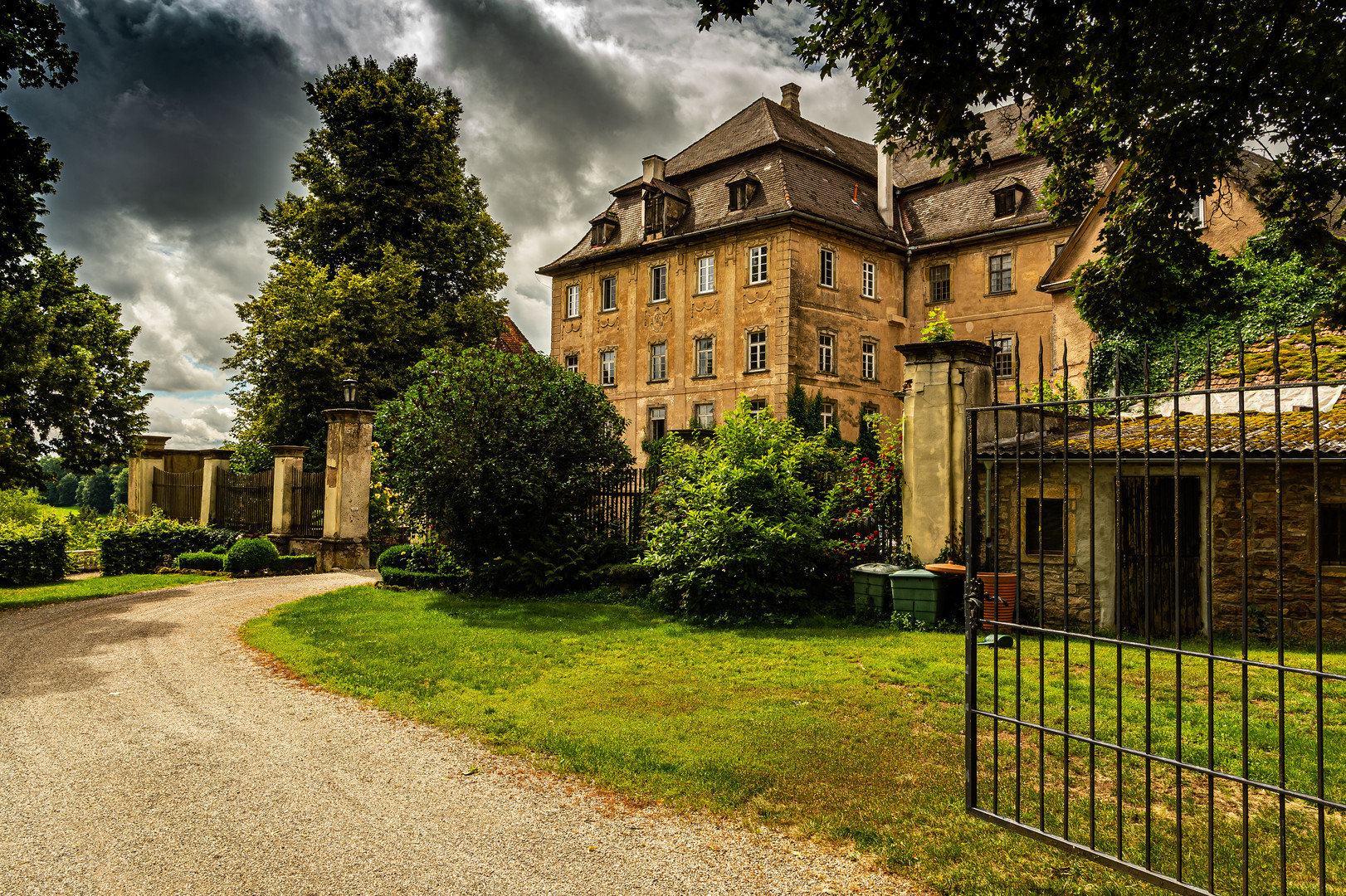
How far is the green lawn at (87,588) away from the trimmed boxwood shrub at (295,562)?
1420 mm

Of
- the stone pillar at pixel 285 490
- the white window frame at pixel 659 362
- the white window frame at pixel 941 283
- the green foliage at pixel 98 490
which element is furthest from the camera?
the green foliage at pixel 98 490

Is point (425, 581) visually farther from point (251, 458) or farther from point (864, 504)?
point (251, 458)

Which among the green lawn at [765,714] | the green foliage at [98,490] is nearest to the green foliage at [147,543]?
the green lawn at [765,714]

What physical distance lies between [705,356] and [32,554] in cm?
2172

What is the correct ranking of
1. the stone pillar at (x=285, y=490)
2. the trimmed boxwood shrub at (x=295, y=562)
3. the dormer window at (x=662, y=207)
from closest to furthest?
the trimmed boxwood shrub at (x=295, y=562) < the stone pillar at (x=285, y=490) < the dormer window at (x=662, y=207)

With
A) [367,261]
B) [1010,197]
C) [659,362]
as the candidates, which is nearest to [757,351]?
[659,362]

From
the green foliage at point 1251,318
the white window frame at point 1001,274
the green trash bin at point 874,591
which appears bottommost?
the green trash bin at point 874,591

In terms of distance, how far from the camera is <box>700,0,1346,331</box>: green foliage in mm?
5574

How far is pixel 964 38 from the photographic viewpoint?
18.0 feet

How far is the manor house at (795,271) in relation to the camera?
2886 centimetres

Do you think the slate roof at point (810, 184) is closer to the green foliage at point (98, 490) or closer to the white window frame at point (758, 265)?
the white window frame at point (758, 265)

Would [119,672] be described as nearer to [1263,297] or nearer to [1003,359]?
[1263,297]

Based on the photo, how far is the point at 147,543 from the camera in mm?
18516

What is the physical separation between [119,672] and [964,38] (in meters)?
10.1
